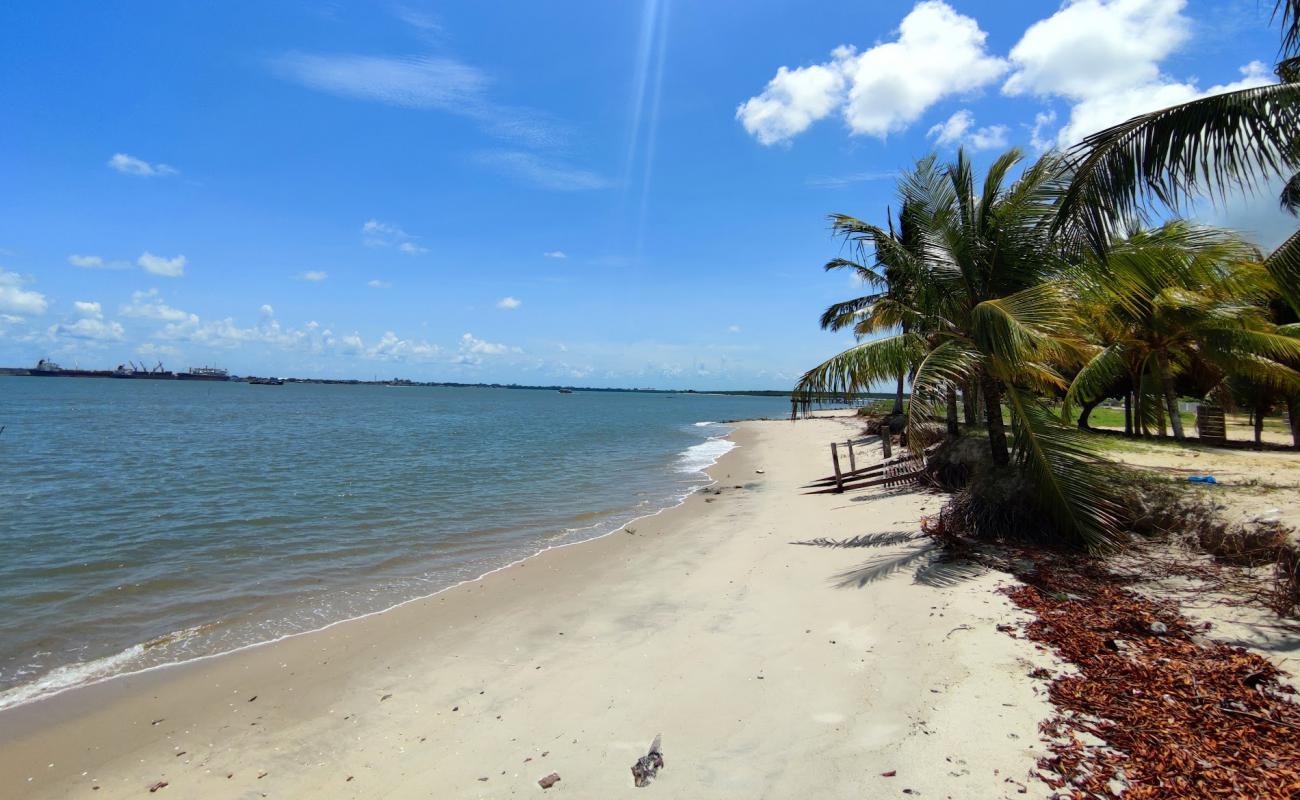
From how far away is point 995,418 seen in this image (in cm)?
895

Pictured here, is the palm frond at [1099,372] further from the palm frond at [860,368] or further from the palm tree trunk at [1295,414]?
the palm frond at [860,368]

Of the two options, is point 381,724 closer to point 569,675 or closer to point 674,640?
point 569,675

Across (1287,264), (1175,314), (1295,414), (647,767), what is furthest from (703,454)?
(647,767)

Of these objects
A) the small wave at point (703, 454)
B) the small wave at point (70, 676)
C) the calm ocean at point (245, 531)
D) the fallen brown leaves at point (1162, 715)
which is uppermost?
the fallen brown leaves at point (1162, 715)

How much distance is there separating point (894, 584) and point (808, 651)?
2113mm

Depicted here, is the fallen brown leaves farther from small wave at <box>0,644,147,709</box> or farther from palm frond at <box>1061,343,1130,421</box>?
palm frond at <box>1061,343,1130,421</box>

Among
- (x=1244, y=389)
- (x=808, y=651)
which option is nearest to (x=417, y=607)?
(x=808, y=651)

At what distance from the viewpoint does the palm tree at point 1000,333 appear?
725cm

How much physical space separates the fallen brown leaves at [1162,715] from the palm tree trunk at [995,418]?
405 centimetres

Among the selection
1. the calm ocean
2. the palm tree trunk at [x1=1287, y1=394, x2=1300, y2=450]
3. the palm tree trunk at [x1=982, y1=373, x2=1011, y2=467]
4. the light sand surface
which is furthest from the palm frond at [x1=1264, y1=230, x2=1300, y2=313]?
the palm tree trunk at [x1=1287, y1=394, x2=1300, y2=450]


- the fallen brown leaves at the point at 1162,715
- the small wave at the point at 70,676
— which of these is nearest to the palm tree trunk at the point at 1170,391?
the fallen brown leaves at the point at 1162,715

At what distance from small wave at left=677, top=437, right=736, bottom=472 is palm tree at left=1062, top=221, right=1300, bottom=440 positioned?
12.8 m

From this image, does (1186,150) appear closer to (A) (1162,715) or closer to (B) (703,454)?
(A) (1162,715)

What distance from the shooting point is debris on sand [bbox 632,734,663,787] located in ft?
12.4
